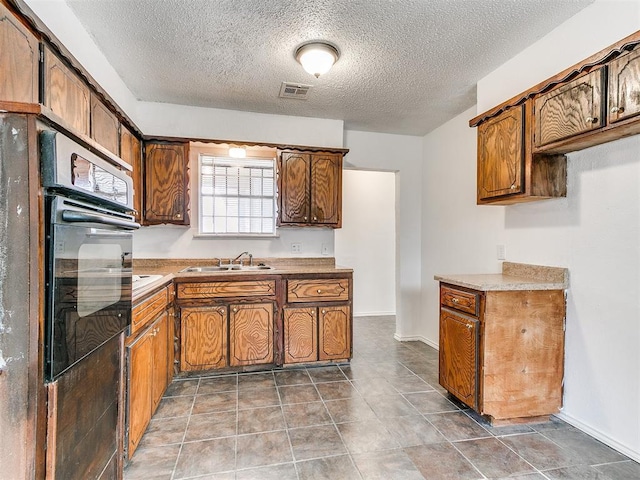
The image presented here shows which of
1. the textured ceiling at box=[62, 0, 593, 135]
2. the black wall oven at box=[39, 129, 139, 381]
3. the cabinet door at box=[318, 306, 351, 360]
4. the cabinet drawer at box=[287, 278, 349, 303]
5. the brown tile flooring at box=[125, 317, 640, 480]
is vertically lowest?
the brown tile flooring at box=[125, 317, 640, 480]

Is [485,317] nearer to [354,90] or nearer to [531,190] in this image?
[531,190]

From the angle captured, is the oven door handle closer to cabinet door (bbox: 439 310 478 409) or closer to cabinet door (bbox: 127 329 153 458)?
cabinet door (bbox: 127 329 153 458)

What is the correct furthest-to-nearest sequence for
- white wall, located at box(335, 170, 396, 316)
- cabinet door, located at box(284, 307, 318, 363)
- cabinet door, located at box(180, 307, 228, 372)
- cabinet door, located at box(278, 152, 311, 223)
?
white wall, located at box(335, 170, 396, 316), cabinet door, located at box(278, 152, 311, 223), cabinet door, located at box(284, 307, 318, 363), cabinet door, located at box(180, 307, 228, 372)

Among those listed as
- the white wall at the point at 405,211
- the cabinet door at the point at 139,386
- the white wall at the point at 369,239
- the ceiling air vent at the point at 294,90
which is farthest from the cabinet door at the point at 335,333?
the white wall at the point at 369,239

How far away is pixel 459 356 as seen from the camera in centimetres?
245

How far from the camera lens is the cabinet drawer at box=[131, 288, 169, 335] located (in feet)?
6.08

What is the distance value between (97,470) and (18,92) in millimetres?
1531

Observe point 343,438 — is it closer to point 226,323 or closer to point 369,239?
point 226,323

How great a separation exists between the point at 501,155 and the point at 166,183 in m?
2.93

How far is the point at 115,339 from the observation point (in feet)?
4.41

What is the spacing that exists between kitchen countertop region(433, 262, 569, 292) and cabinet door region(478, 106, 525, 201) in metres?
0.60

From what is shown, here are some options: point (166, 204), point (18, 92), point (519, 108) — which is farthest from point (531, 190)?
point (166, 204)

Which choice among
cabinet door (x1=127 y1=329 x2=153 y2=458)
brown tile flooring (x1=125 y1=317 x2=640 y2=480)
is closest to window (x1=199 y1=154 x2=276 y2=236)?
brown tile flooring (x1=125 y1=317 x2=640 y2=480)

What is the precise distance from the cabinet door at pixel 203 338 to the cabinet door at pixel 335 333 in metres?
0.91
